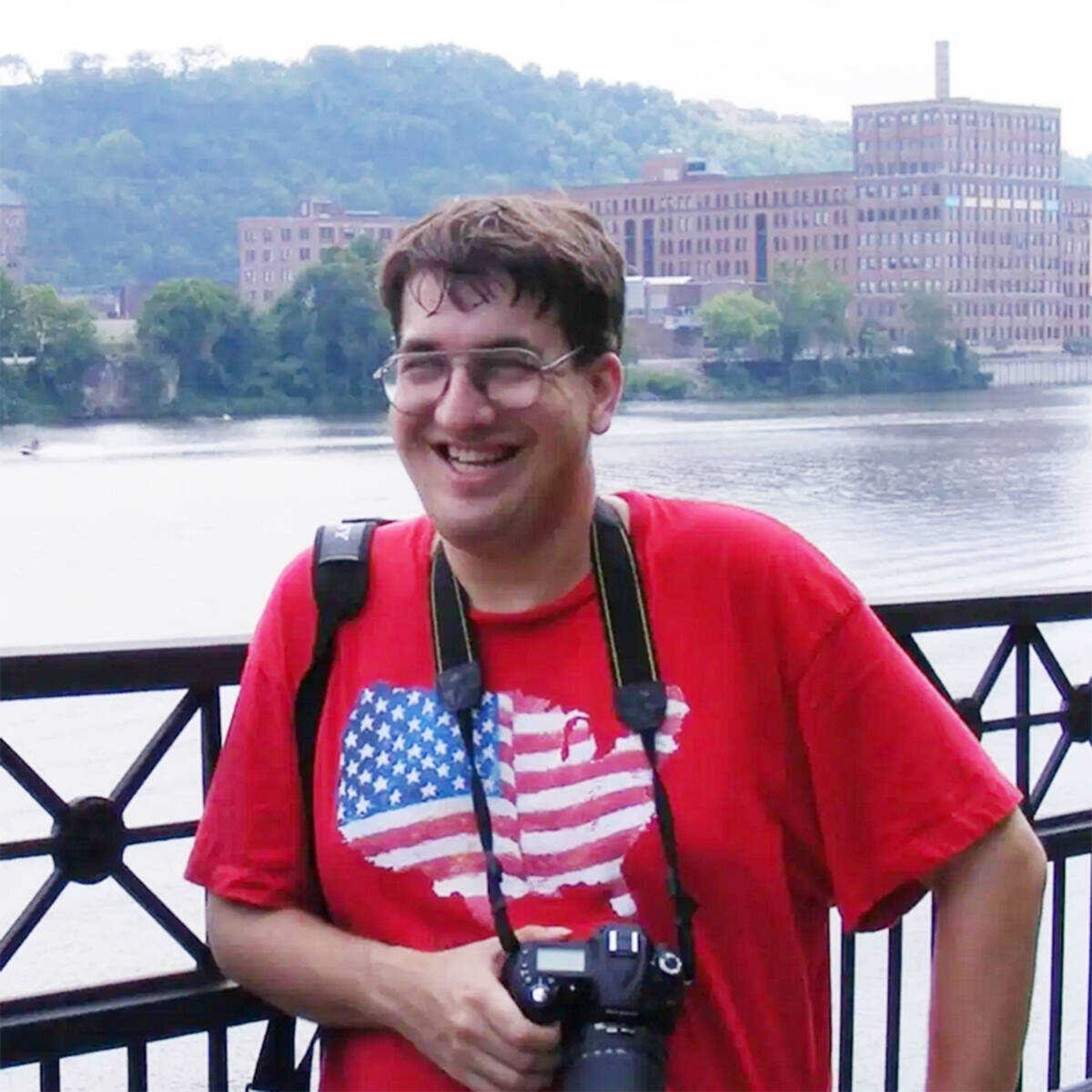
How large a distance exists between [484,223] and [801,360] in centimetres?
1518

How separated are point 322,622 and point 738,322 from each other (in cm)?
1370

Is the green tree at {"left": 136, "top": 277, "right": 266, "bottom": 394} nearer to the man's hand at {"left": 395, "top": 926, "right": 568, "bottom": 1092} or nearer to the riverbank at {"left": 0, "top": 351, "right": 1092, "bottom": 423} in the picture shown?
the riverbank at {"left": 0, "top": 351, "right": 1092, "bottom": 423}

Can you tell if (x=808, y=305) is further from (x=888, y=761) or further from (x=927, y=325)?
(x=888, y=761)

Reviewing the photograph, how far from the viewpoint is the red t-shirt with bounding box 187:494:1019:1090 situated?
1309 mm

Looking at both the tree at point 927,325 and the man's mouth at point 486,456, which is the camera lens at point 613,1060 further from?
the tree at point 927,325

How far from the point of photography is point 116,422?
11055 mm

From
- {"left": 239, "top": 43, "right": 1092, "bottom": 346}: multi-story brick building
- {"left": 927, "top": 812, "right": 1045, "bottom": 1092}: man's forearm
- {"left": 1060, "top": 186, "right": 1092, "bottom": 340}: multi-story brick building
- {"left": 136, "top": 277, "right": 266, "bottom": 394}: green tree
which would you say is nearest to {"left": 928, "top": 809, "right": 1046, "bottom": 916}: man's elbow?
{"left": 927, "top": 812, "right": 1045, "bottom": 1092}: man's forearm

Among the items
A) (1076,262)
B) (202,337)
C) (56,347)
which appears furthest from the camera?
(1076,262)

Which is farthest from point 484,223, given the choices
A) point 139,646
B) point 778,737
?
point 139,646

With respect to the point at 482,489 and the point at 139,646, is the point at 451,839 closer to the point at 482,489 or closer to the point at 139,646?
the point at 482,489

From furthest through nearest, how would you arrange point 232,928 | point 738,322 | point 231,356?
point 738,322 → point 231,356 → point 232,928

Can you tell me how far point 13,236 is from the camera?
11.8m

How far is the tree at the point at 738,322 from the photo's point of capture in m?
14.5

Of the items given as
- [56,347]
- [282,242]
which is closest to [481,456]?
[56,347]
